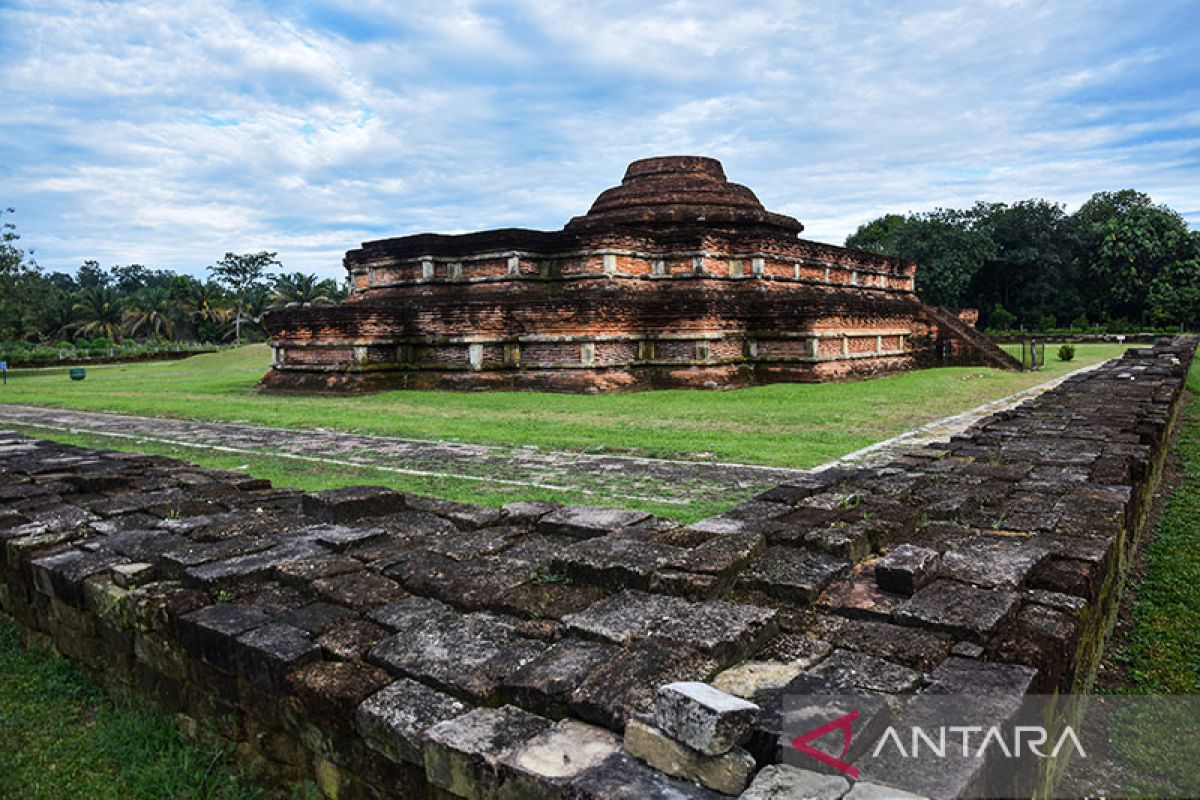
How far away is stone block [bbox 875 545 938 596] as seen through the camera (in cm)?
269

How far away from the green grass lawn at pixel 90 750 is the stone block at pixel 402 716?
70cm

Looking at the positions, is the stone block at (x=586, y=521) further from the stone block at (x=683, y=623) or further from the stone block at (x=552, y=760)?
the stone block at (x=552, y=760)

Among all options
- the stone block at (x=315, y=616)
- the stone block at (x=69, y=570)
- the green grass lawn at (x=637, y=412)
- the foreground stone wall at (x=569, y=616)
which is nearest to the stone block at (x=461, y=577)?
the foreground stone wall at (x=569, y=616)

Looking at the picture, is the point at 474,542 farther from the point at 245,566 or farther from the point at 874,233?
the point at 874,233

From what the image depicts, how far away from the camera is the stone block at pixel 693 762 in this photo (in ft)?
5.43

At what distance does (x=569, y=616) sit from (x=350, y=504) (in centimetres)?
193

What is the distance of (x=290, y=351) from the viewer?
16.6 m

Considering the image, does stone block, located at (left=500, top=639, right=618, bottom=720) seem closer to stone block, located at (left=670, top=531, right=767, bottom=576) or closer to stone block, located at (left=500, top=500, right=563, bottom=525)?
stone block, located at (left=670, top=531, right=767, bottom=576)

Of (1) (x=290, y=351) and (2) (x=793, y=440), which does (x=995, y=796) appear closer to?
(2) (x=793, y=440)

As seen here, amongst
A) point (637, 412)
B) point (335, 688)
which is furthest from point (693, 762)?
point (637, 412)

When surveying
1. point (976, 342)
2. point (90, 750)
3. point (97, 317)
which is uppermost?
point (97, 317)

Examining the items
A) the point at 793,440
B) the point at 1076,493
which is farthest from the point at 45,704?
the point at 793,440

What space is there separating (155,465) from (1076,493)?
584cm

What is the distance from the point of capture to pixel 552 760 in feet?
5.87
